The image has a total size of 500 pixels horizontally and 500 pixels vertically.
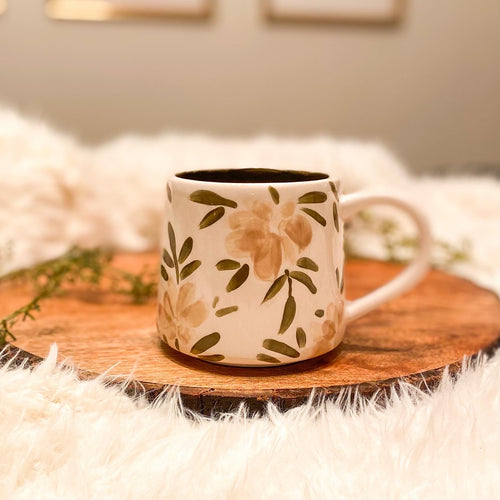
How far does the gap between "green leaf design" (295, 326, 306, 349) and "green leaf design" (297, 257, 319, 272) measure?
0.16 feet

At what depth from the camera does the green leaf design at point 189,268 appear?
46cm

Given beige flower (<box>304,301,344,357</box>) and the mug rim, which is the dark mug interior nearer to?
the mug rim

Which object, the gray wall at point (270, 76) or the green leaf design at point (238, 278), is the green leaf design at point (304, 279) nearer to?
the green leaf design at point (238, 278)

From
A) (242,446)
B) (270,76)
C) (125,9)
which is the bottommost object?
(242,446)

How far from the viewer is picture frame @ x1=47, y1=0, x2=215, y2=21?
1.42 m

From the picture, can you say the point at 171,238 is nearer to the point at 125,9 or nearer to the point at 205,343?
the point at 205,343

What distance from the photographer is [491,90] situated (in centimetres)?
164

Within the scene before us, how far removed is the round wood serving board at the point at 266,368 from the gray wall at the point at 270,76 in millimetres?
883

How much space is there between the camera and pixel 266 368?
0.48 m

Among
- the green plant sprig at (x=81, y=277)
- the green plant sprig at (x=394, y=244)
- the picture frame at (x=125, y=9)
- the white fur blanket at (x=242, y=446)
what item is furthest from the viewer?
the picture frame at (x=125, y=9)

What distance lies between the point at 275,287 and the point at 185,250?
8cm

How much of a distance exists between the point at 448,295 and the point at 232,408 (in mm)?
396

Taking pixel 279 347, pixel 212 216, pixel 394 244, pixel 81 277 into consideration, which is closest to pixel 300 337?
pixel 279 347

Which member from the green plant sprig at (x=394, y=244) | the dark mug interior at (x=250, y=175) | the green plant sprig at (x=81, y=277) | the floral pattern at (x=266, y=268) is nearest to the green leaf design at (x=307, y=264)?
the floral pattern at (x=266, y=268)
